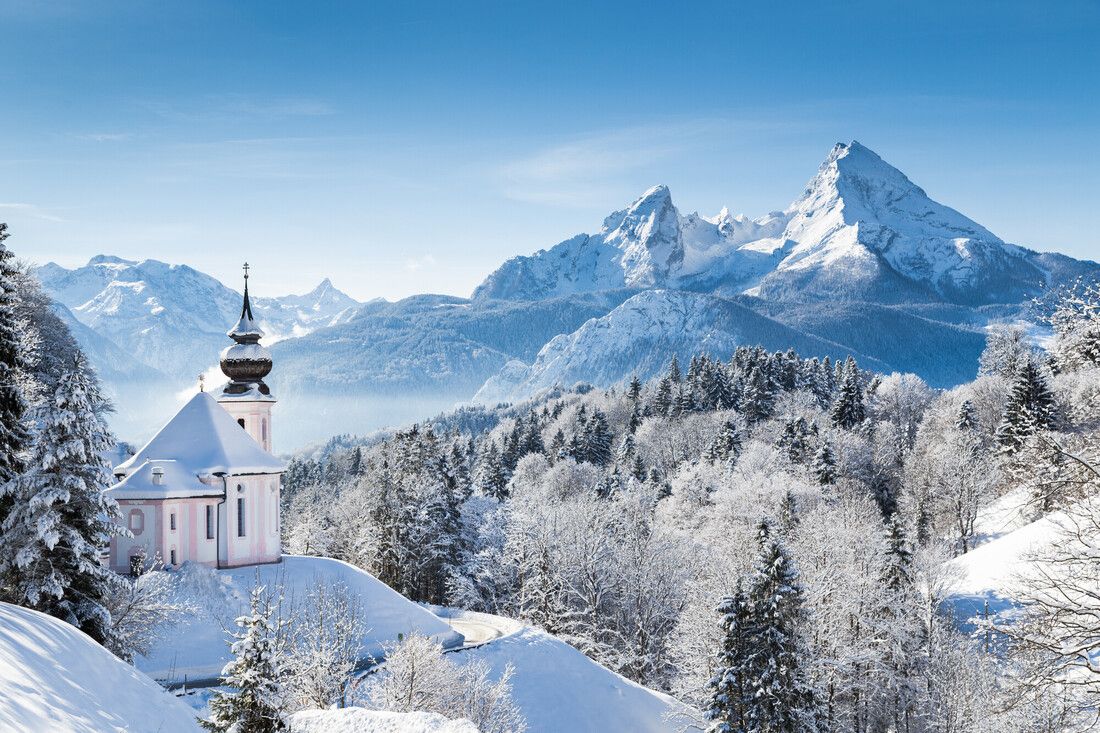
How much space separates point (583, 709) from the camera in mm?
33562

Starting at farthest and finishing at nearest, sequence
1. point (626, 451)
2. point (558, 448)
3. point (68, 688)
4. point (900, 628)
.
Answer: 1. point (558, 448)
2. point (626, 451)
3. point (900, 628)
4. point (68, 688)

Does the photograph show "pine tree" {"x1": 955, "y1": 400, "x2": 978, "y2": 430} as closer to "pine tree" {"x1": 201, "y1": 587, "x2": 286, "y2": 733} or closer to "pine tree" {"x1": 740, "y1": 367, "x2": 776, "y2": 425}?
"pine tree" {"x1": 740, "y1": 367, "x2": 776, "y2": 425}

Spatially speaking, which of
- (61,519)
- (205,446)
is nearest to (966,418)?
(205,446)

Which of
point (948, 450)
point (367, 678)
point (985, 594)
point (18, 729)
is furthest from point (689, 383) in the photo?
point (18, 729)

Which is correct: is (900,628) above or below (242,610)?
below

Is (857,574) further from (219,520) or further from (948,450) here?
(948,450)

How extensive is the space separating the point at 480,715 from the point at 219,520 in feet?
49.2

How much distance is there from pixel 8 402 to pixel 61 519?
10.9 feet

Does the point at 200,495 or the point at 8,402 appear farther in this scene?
the point at 200,495

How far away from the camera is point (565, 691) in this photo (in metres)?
34.0

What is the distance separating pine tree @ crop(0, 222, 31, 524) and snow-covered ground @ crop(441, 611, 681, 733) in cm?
1522

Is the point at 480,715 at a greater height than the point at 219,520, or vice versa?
the point at 219,520

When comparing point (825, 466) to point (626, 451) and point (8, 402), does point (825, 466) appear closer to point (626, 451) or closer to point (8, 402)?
point (626, 451)

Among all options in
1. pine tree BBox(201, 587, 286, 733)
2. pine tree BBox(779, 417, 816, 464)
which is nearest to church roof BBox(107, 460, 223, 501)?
pine tree BBox(201, 587, 286, 733)
